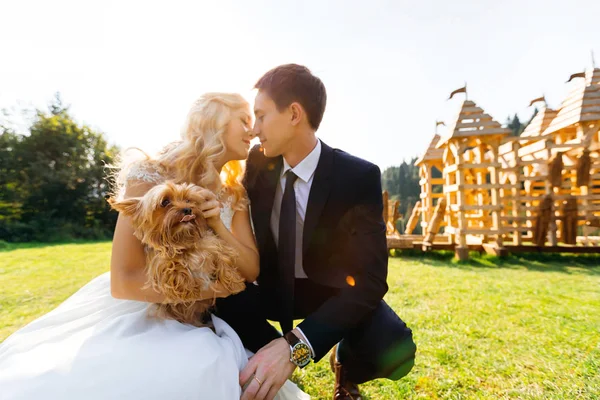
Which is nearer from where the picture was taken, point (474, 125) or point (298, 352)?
point (298, 352)

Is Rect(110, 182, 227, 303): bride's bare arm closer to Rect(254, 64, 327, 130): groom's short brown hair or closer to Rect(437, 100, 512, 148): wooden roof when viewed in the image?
Rect(254, 64, 327, 130): groom's short brown hair

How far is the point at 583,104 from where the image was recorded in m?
9.64

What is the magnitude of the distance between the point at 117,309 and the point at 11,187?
939 inches

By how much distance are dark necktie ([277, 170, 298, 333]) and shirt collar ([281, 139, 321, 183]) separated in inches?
8.7

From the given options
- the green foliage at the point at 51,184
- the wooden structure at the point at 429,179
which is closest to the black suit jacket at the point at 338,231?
the wooden structure at the point at 429,179

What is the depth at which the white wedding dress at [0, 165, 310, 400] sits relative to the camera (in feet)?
4.76

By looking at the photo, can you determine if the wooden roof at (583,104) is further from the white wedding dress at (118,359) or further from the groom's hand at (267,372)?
the white wedding dress at (118,359)

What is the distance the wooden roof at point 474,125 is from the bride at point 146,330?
27.0ft

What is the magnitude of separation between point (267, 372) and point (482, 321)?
369 cm

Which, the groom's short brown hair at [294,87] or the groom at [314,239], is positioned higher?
the groom's short brown hair at [294,87]

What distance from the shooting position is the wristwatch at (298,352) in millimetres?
2039

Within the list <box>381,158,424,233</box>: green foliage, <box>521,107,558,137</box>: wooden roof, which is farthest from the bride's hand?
<box>381,158,424,233</box>: green foliage

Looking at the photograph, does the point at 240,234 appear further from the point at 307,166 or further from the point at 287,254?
the point at 307,166

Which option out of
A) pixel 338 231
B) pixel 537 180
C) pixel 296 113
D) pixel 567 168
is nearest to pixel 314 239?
pixel 338 231
